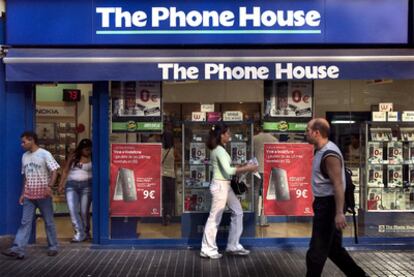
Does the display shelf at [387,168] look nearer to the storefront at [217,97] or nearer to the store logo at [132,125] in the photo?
the storefront at [217,97]

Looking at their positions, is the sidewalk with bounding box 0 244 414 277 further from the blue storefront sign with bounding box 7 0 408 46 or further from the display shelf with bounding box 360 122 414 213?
the blue storefront sign with bounding box 7 0 408 46

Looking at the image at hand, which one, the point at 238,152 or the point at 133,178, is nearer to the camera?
the point at 133,178

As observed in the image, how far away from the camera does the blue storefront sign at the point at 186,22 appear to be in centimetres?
799

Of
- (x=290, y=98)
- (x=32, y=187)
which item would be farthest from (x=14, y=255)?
(x=290, y=98)

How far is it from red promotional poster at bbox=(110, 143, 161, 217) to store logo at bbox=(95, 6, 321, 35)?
173 cm

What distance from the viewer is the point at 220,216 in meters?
7.51

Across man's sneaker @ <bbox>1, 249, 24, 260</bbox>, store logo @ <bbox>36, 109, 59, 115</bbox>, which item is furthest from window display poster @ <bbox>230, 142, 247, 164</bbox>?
store logo @ <bbox>36, 109, 59, 115</bbox>

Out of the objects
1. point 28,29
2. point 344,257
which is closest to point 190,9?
point 28,29

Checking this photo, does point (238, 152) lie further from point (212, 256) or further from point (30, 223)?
point (30, 223)

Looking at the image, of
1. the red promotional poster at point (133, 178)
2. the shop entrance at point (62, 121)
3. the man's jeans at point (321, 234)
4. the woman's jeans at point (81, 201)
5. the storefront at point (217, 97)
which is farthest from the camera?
the shop entrance at point (62, 121)

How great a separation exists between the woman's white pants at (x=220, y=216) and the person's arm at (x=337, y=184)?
2.32m

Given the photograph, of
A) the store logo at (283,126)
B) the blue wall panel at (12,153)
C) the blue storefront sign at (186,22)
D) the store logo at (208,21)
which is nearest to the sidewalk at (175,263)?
the blue wall panel at (12,153)

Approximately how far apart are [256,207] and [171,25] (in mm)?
2963

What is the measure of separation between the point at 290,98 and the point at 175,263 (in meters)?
3.01
